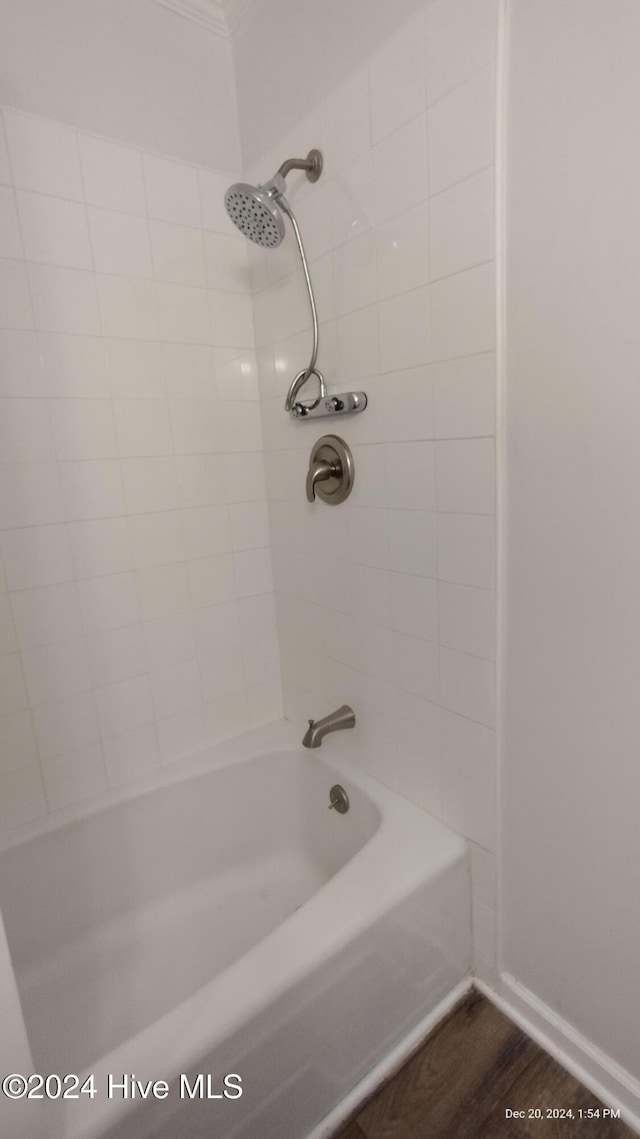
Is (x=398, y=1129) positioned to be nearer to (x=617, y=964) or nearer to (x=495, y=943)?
(x=495, y=943)

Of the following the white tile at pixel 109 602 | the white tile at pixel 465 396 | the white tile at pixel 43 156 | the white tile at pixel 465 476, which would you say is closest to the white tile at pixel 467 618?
the white tile at pixel 465 476

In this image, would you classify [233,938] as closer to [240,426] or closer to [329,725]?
[329,725]

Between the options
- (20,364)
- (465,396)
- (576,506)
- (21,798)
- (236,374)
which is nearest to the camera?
(576,506)

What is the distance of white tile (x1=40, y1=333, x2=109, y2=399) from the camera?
3.89 feet

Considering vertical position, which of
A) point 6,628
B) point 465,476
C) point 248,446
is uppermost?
point 248,446

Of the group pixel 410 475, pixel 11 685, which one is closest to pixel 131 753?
pixel 11 685

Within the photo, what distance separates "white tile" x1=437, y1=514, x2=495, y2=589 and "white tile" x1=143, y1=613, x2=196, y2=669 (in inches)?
30.9

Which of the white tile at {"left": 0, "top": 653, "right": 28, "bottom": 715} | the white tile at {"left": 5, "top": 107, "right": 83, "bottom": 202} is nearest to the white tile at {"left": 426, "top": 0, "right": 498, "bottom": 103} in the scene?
the white tile at {"left": 5, "top": 107, "right": 83, "bottom": 202}

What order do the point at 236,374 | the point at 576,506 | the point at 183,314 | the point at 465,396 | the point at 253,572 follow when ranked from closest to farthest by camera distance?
the point at 576,506 → the point at 465,396 → the point at 183,314 → the point at 236,374 → the point at 253,572

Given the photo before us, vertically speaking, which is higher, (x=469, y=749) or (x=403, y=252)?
(x=403, y=252)

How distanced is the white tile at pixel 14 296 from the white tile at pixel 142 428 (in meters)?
0.26

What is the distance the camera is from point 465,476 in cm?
97

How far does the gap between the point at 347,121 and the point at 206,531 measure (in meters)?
1.00

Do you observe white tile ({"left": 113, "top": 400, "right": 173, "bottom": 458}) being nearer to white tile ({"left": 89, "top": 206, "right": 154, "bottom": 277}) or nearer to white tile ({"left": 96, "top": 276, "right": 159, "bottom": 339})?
white tile ({"left": 96, "top": 276, "right": 159, "bottom": 339})
